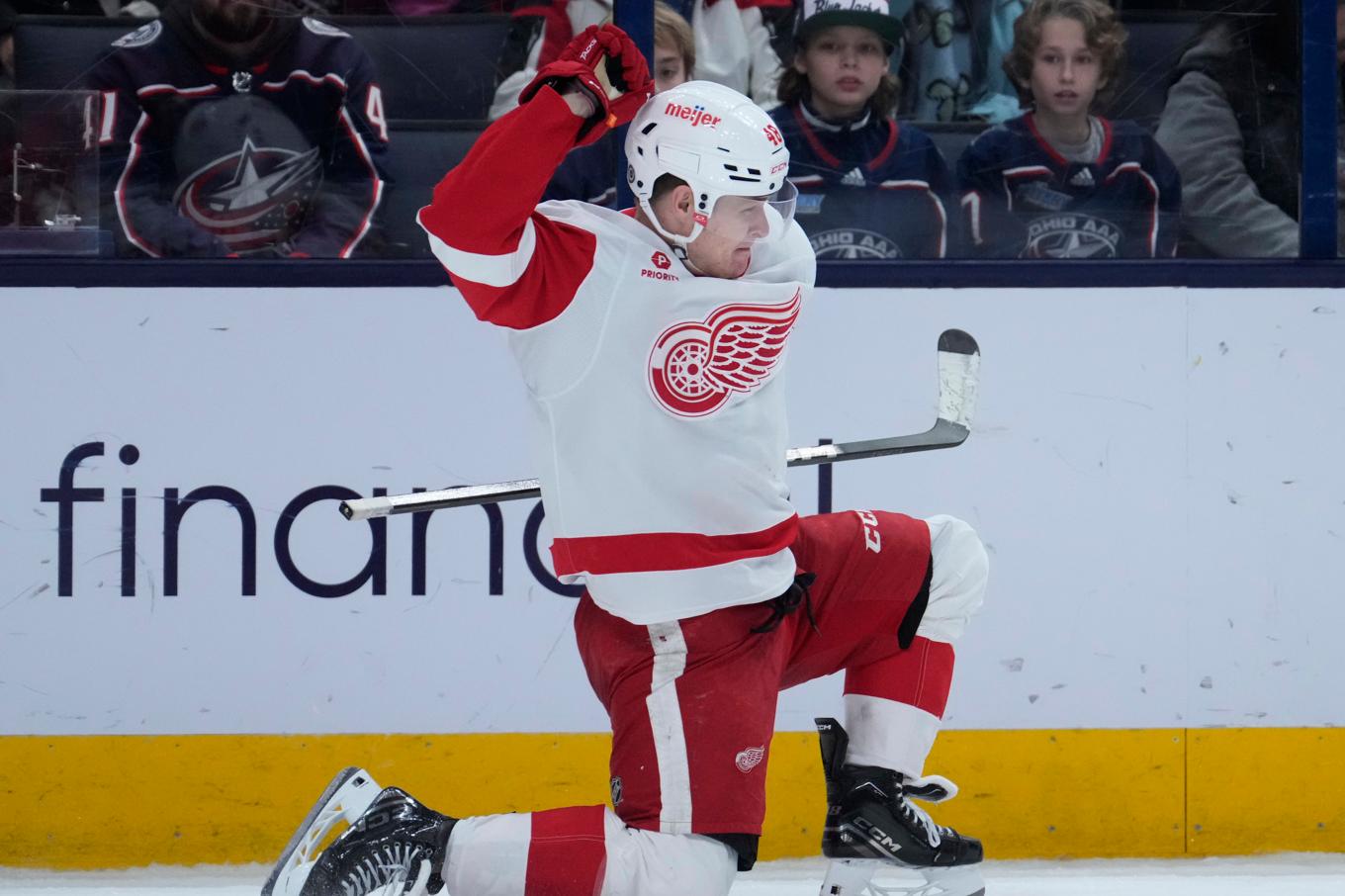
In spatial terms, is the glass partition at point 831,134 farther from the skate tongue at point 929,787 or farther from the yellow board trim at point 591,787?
the skate tongue at point 929,787

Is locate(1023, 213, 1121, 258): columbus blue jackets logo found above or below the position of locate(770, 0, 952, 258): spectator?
below

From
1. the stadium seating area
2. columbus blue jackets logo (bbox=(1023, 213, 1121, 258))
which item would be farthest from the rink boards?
the stadium seating area

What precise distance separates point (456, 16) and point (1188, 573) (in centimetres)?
167

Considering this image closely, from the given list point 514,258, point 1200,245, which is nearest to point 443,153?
point 514,258

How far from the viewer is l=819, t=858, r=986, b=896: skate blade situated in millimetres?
2422

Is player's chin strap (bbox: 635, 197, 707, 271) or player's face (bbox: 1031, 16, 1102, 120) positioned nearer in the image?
player's chin strap (bbox: 635, 197, 707, 271)

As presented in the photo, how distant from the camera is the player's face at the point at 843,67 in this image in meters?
3.16

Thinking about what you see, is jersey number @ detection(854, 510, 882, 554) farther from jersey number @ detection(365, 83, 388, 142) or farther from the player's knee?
jersey number @ detection(365, 83, 388, 142)

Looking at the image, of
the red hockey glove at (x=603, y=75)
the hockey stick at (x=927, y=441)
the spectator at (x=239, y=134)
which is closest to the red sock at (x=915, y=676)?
the hockey stick at (x=927, y=441)

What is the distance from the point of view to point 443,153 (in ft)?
10.3

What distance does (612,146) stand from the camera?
3117 millimetres

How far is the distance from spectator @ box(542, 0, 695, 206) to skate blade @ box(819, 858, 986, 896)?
50.2 inches

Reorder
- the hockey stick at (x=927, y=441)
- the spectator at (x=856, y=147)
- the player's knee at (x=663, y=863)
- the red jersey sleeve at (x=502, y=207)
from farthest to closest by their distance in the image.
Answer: the spectator at (x=856, y=147) → the hockey stick at (x=927, y=441) → the player's knee at (x=663, y=863) → the red jersey sleeve at (x=502, y=207)

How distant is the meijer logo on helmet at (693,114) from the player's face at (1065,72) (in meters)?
1.22
